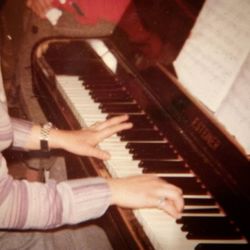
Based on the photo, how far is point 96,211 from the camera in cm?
141

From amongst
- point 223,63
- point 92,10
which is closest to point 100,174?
point 223,63

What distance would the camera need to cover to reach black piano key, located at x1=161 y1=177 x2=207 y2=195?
1434 millimetres

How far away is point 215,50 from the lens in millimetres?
1565

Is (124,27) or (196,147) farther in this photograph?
(124,27)

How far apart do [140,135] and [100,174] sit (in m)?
0.28

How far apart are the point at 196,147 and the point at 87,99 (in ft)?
2.40

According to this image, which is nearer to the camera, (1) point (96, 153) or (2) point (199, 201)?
(2) point (199, 201)

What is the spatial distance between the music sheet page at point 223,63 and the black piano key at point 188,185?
0.75 feet

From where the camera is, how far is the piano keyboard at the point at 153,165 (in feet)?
4.14

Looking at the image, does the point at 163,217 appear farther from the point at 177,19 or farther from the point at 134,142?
the point at 177,19

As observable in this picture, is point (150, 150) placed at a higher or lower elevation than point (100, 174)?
higher

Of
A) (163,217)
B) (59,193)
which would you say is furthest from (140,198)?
(59,193)

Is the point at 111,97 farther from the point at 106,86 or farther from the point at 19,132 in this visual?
the point at 19,132

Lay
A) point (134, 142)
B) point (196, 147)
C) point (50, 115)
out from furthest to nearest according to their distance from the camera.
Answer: point (50, 115)
point (134, 142)
point (196, 147)
